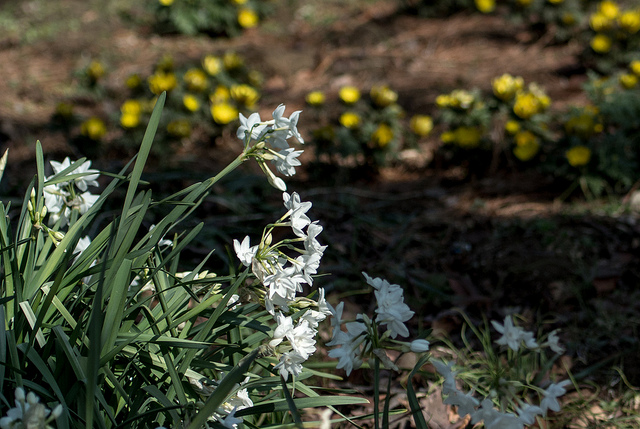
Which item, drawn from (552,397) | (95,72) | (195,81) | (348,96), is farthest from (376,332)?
(95,72)

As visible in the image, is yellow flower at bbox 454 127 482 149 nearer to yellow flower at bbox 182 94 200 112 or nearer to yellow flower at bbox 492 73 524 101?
yellow flower at bbox 492 73 524 101

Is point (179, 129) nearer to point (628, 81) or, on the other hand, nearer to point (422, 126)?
point (422, 126)

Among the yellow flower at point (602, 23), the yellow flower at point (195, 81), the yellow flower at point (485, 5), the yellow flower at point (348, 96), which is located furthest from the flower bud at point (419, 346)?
the yellow flower at point (485, 5)

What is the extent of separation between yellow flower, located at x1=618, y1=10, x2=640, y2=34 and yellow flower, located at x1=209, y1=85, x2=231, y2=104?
3.03m

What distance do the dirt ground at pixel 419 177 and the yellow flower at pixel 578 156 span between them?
24 centimetres

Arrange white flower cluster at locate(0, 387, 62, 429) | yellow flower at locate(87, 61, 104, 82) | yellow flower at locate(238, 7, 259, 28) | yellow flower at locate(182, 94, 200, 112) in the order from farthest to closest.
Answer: yellow flower at locate(238, 7, 259, 28) < yellow flower at locate(87, 61, 104, 82) < yellow flower at locate(182, 94, 200, 112) < white flower cluster at locate(0, 387, 62, 429)

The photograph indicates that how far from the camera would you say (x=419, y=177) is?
12.3 ft

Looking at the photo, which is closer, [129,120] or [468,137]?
[468,137]

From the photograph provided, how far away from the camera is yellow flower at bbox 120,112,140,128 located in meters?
3.70

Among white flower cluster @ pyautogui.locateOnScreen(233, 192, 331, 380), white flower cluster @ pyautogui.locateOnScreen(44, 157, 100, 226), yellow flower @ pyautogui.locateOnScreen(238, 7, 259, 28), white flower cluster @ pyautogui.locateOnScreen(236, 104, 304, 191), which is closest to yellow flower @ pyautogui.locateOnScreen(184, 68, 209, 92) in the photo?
yellow flower @ pyautogui.locateOnScreen(238, 7, 259, 28)

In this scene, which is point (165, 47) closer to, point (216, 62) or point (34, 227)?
point (216, 62)

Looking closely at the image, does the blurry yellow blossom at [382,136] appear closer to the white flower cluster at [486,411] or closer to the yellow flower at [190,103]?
the yellow flower at [190,103]

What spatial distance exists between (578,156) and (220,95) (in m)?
2.35

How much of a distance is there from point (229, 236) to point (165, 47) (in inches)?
154
